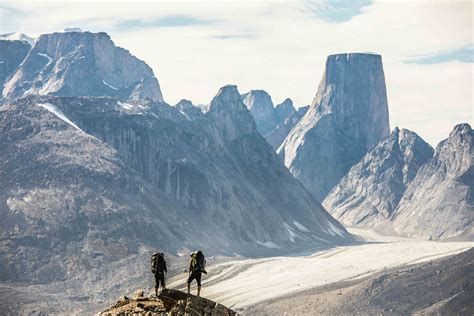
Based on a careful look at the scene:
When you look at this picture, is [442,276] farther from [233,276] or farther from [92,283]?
[92,283]

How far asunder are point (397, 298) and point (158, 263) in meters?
131

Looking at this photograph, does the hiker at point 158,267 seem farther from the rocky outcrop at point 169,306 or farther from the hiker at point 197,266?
the hiker at point 197,266

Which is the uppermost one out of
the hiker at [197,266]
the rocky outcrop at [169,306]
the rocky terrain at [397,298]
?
the hiker at [197,266]

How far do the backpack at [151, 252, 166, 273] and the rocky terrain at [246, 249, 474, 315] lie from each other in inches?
4716

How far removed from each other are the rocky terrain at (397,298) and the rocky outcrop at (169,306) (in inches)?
4745

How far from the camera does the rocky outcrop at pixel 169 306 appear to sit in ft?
87.5

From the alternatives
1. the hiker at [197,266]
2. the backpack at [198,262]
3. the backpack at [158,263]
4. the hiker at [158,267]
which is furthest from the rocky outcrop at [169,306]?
the backpack at [198,262]

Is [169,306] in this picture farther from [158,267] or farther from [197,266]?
[197,266]

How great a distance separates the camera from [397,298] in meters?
155

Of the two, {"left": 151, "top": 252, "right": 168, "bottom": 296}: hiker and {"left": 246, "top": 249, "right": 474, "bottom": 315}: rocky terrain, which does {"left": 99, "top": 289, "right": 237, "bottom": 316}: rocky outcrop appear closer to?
{"left": 151, "top": 252, "right": 168, "bottom": 296}: hiker

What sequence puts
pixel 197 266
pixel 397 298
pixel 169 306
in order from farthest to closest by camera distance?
pixel 397 298
pixel 197 266
pixel 169 306

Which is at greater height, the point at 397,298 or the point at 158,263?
the point at 158,263

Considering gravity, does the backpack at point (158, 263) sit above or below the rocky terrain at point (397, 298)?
above

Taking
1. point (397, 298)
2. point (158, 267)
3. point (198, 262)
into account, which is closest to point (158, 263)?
point (158, 267)
